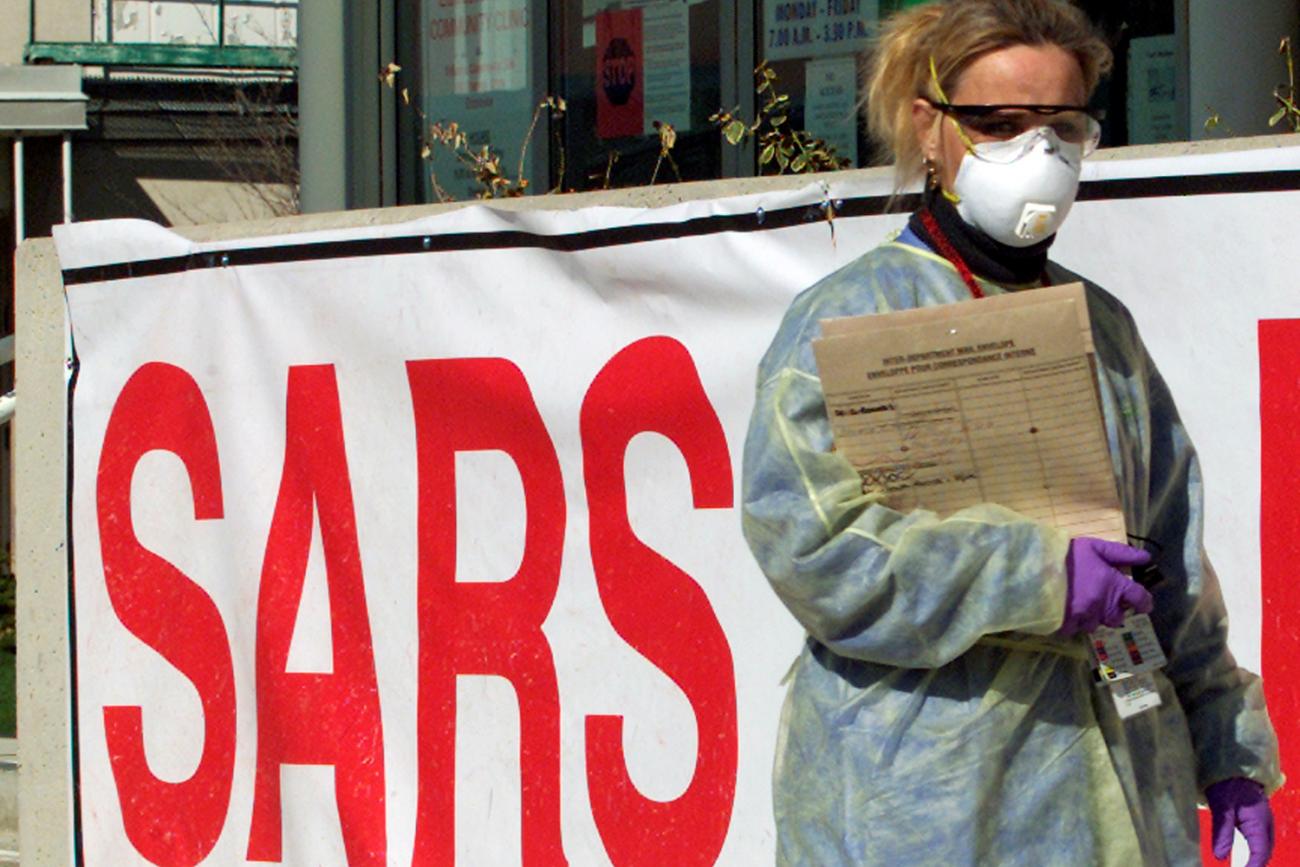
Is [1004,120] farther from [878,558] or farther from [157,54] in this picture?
[157,54]

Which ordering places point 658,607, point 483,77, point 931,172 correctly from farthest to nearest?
1. point 483,77
2. point 658,607
3. point 931,172

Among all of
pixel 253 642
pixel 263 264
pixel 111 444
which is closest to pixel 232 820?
pixel 253 642

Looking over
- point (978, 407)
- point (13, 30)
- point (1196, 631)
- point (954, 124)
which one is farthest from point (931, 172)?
point (13, 30)

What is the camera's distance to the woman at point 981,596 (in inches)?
86.9

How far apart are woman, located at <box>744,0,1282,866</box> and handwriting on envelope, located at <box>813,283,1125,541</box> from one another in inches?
1.9

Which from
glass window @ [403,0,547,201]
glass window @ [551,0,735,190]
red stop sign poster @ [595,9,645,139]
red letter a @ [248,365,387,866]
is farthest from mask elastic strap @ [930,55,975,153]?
glass window @ [403,0,547,201]

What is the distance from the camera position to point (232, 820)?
4.41 meters

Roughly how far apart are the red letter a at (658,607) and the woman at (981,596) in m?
1.38

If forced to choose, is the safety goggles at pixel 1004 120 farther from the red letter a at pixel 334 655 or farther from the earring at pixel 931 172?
the red letter a at pixel 334 655

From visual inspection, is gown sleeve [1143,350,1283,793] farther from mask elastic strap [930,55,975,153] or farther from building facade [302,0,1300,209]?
building facade [302,0,1300,209]

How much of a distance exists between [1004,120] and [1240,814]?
882mm

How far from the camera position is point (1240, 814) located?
8.08 ft

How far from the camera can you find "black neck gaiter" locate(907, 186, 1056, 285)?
240 centimetres

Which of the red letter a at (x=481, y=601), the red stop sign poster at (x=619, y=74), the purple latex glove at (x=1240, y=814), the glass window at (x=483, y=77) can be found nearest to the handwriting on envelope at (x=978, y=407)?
the purple latex glove at (x=1240, y=814)
